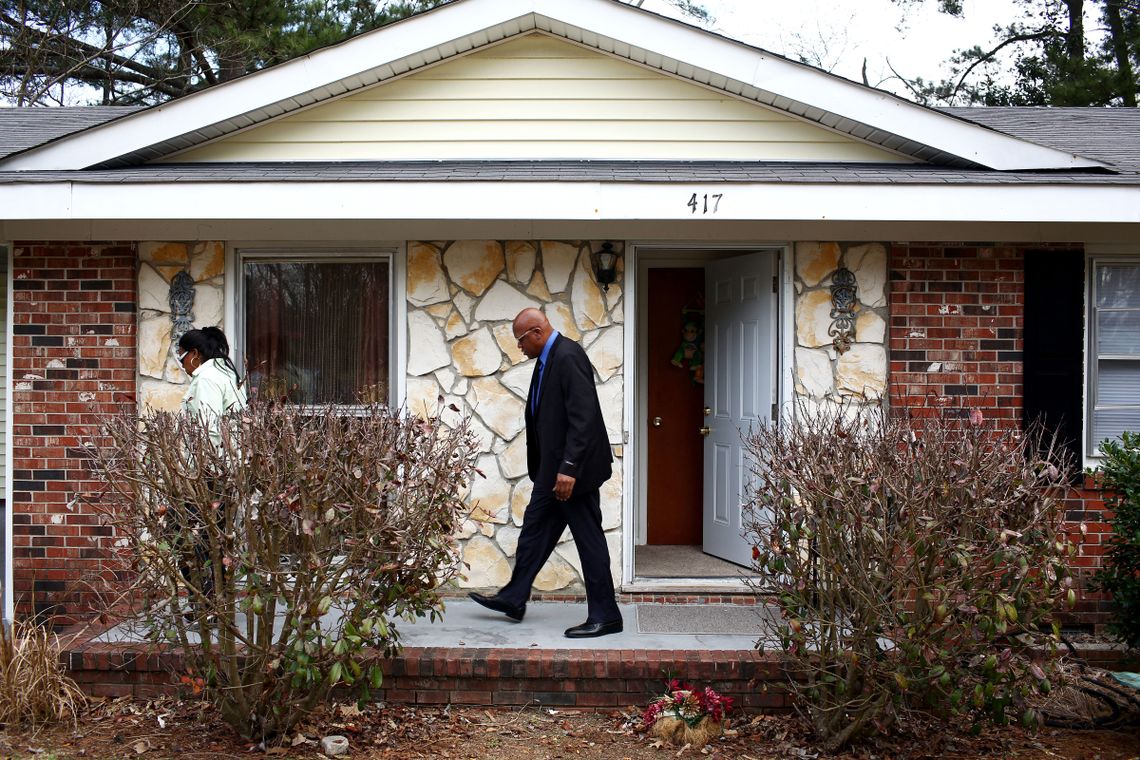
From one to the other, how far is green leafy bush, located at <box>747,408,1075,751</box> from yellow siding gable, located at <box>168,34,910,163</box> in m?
2.97

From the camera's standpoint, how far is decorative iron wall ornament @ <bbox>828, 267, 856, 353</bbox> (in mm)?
6734

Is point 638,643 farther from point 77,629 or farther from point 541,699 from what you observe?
point 77,629

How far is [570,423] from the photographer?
569 cm

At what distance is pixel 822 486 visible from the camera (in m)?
4.46

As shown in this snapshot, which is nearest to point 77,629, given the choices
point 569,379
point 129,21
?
point 569,379

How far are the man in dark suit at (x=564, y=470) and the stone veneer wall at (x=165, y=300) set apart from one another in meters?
2.33

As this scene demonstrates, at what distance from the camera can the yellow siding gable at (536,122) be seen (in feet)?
22.9

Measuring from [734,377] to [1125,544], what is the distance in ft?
9.35

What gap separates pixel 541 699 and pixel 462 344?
2500mm

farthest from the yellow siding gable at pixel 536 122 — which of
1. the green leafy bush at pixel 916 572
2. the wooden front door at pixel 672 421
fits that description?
the green leafy bush at pixel 916 572

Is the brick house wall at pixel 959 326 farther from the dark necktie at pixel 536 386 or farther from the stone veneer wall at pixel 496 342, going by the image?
the dark necktie at pixel 536 386

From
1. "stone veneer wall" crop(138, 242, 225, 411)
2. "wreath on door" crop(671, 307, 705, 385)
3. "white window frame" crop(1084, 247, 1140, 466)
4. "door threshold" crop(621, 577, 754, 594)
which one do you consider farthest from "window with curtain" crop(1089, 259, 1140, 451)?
"stone veneer wall" crop(138, 242, 225, 411)

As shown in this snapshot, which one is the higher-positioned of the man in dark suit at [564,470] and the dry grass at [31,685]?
the man in dark suit at [564,470]

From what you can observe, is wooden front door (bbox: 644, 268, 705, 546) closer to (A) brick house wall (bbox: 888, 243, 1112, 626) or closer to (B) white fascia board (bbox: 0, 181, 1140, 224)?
(A) brick house wall (bbox: 888, 243, 1112, 626)
